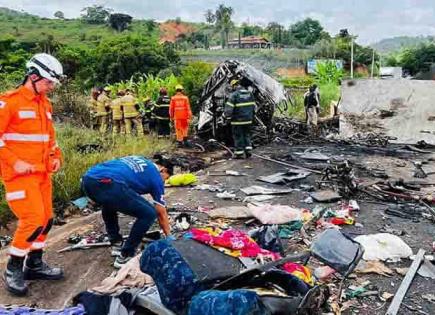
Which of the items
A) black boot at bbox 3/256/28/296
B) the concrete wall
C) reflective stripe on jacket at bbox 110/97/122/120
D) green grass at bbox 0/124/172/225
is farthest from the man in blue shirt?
the concrete wall

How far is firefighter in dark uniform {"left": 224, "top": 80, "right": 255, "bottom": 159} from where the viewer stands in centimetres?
1019

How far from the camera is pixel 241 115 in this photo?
10.2 metres

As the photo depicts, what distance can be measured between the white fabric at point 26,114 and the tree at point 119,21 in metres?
65.2

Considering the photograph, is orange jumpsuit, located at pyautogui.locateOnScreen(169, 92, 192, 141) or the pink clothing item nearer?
the pink clothing item

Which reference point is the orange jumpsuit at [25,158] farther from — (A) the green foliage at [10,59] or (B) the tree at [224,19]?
(B) the tree at [224,19]

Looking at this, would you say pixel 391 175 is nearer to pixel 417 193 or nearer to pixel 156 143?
pixel 417 193

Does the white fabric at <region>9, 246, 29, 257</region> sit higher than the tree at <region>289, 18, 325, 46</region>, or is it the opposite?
the tree at <region>289, 18, 325, 46</region>

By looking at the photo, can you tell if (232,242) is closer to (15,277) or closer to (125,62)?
(15,277)

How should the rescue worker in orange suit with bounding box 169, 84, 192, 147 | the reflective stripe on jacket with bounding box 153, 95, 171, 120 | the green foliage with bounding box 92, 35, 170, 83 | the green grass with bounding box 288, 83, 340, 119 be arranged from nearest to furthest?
the rescue worker in orange suit with bounding box 169, 84, 192, 147, the reflective stripe on jacket with bounding box 153, 95, 171, 120, the green grass with bounding box 288, 83, 340, 119, the green foliage with bounding box 92, 35, 170, 83

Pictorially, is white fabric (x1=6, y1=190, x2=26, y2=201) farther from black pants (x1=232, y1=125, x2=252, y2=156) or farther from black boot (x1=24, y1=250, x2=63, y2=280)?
black pants (x1=232, y1=125, x2=252, y2=156)

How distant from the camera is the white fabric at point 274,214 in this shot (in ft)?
19.3

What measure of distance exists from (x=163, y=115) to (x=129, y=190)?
915cm

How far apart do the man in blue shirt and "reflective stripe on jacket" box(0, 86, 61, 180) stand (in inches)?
16.4

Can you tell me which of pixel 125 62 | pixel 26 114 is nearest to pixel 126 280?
pixel 26 114
